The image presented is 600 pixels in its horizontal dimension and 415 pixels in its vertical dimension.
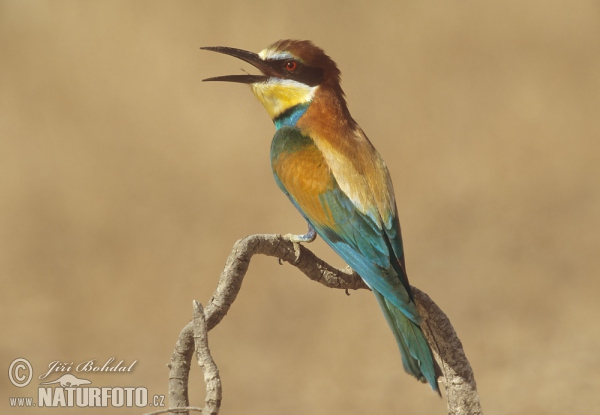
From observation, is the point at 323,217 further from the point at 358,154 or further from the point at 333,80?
the point at 333,80

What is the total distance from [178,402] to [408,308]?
1.26ft

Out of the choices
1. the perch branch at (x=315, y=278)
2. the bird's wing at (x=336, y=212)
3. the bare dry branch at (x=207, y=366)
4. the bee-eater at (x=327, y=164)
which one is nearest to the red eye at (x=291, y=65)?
the bee-eater at (x=327, y=164)

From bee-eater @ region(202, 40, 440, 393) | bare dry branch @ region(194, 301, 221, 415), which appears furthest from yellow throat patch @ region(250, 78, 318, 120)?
bare dry branch @ region(194, 301, 221, 415)

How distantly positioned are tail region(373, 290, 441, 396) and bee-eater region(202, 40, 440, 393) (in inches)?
0.5

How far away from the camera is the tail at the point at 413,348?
1164mm

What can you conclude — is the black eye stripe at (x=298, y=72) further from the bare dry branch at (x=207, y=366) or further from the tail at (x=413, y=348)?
the bare dry branch at (x=207, y=366)

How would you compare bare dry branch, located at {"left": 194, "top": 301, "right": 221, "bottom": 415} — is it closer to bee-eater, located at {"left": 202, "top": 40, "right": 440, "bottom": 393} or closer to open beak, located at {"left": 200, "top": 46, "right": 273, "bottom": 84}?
bee-eater, located at {"left": 202, "top": 40, "right": 440, "bottom": 393}

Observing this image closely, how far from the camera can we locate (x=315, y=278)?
1280mm

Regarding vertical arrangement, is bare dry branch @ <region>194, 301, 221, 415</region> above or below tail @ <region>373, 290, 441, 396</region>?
below

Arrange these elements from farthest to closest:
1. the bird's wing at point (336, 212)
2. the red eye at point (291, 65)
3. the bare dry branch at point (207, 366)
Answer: the red eye at point (291, 65) < the bird's wing at point (336, 212) < the bare dry branch at point (207, 366)

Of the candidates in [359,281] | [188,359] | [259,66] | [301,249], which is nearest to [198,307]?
[188,359]

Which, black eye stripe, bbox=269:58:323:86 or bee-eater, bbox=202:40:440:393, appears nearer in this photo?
bee-eater, bbox=202:40:440:393

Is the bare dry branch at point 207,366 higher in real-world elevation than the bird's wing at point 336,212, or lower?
lower

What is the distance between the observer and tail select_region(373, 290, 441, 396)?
3.82 feet
